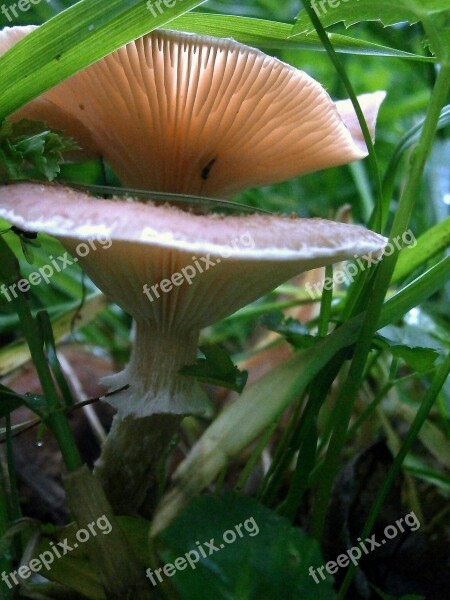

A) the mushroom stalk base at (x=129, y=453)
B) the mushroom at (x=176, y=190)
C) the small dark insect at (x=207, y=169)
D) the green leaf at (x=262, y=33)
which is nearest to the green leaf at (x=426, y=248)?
the mushroom at (x=176, y=190)

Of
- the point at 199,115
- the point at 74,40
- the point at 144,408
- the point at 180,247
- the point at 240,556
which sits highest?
the point at 74,40

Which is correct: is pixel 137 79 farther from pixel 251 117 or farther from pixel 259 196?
pixel 259 196

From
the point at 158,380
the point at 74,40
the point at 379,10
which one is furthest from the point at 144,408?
the point at 379,10

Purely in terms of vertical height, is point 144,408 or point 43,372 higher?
point 43,372

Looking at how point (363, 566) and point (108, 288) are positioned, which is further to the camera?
point (363, 566)

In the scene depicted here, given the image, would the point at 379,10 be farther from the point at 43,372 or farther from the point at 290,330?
the point at 43,372

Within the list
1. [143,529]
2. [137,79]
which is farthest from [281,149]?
[143,529]
